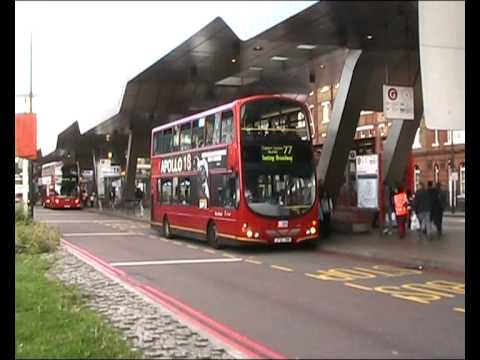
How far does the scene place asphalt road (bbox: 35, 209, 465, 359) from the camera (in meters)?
6.59

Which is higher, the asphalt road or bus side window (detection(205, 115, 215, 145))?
bus side window (detection(205, 115, 215, 145))

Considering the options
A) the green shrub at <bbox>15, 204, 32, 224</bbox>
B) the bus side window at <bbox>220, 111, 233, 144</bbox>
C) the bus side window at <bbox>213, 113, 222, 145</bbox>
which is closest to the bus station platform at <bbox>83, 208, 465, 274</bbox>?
the bus side window at <bbox>220, 111, 233, 144</bbox>

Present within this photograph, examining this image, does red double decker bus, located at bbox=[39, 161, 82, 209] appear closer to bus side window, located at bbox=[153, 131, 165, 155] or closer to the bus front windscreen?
bus side window, located at bbox=[153, 131, 165, 155]

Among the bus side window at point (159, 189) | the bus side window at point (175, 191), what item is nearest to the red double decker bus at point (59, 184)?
the bus side window at point (159, 189)

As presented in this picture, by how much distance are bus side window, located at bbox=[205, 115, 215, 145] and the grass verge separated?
9.25 meters

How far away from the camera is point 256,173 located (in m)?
15.9

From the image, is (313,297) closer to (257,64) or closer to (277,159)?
(277,159)

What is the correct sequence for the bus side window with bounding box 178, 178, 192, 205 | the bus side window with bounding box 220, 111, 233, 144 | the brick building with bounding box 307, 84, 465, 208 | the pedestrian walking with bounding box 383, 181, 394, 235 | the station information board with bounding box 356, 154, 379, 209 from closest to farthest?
the bus side window with bounding box 220, 111, 233, 144 < the bus side window with bounding box 178, 178, 192, 205 < the station information board with bounding box 356, 154, 379, 209 < the pedestrian walking with bounding box 383, 181, 394, 235 < the brick building with bounding box 307, 84, 465, 208

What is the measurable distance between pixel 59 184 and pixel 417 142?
3137cm

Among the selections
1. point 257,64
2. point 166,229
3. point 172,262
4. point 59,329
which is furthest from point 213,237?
point 59,329

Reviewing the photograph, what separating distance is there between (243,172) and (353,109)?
21.6 ft

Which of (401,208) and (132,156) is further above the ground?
(132,156)

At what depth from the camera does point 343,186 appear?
862 inches

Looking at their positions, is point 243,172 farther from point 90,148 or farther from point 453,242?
point 90,148
